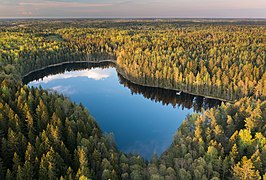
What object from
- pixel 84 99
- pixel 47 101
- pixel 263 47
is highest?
pixel 263 47

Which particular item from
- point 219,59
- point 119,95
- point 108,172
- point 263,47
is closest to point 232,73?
point 219,59

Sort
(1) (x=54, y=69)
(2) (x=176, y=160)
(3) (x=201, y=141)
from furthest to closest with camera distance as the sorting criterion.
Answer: (1) (x=54, y=69) < (3) (x=201, y=141) < (2) (x=176, y=160)

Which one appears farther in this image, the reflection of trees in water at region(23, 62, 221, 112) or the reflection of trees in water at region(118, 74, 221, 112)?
the reflection of trees in water at region(23, 62, 221, 112)

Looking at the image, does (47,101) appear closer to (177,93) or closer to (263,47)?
(177,93)

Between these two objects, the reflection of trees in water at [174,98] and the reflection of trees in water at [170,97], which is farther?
the reflection of trees in water at [170,97]

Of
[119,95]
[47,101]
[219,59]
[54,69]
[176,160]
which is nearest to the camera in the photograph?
[176,160]

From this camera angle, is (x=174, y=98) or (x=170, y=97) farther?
(x=170, y=97)

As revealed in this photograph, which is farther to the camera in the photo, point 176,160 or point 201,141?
point 201,141

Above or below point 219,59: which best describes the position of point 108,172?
below
